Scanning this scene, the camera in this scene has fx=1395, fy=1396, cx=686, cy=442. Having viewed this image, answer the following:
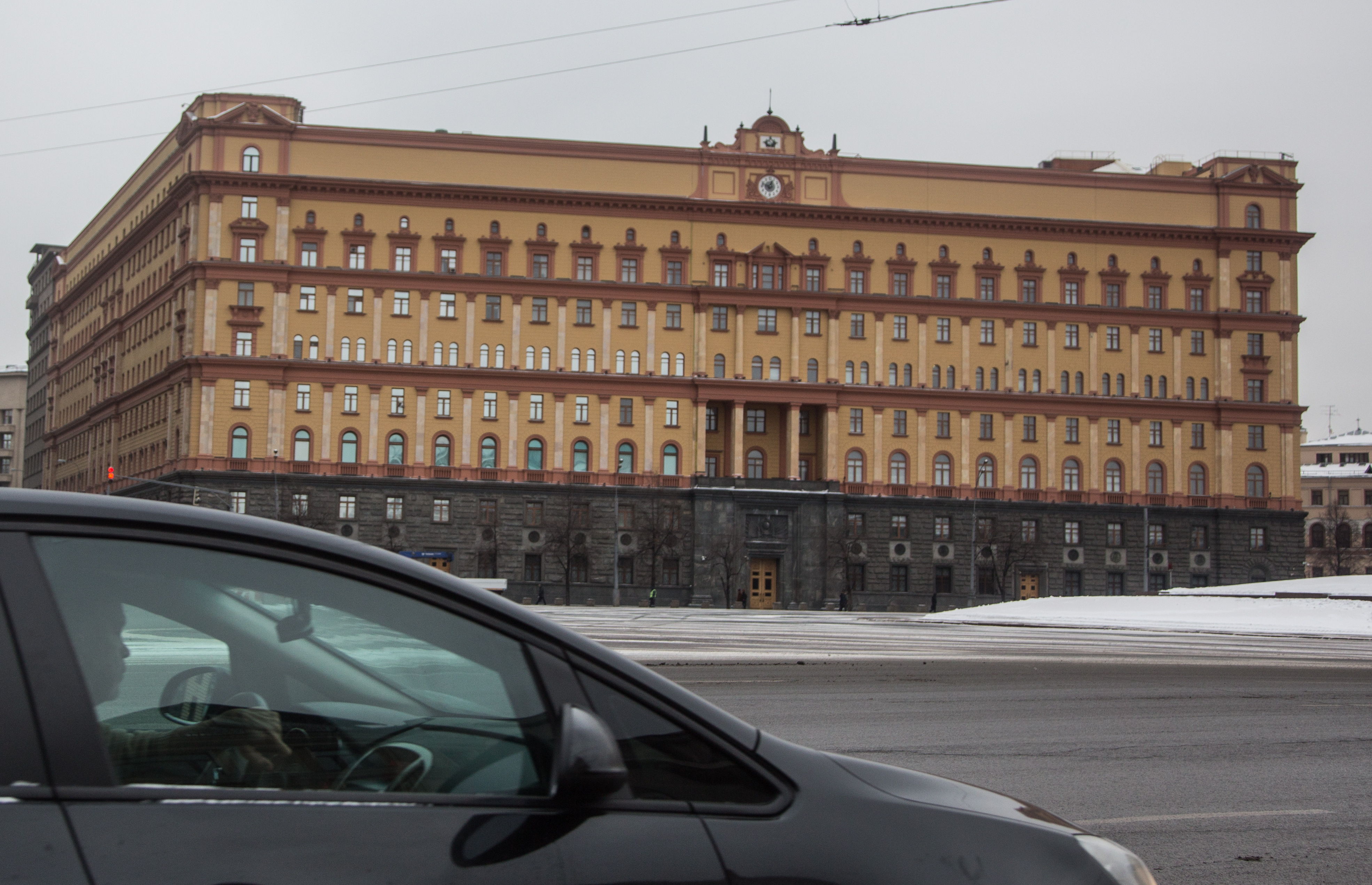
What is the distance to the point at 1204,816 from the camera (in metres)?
7.41

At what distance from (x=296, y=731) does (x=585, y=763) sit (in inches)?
22.1

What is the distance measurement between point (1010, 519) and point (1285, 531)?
15.9 meters

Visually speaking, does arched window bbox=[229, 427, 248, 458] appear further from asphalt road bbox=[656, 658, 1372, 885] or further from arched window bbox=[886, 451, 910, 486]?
asphalt road bbox=[656, 658, 1372, 885]

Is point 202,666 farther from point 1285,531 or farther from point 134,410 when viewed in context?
point 134,410

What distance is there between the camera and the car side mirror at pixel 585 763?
242cm

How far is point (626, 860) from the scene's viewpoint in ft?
8.07

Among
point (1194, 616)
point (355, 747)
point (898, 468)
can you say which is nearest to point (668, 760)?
point (355, 747)

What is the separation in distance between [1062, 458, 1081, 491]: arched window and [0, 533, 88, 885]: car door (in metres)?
80.7

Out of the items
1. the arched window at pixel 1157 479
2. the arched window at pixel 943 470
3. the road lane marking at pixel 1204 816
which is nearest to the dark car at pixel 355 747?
the road lane marking at pixel 1204 816

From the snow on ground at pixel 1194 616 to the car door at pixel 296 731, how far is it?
98.7 feet

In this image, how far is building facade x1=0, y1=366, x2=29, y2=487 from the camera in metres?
109

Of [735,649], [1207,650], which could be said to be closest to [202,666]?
[735,649]

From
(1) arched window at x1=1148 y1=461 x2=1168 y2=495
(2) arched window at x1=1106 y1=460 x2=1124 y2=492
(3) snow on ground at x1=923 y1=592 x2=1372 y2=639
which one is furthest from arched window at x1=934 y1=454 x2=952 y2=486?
(3) snow on ground at x1=923 y1=592 x2=1372 y2=639

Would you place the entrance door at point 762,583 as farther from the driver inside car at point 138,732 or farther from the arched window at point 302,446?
the driver inside car at point 138,732
